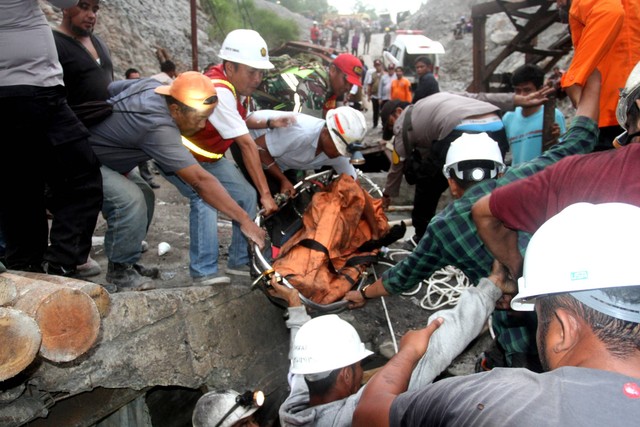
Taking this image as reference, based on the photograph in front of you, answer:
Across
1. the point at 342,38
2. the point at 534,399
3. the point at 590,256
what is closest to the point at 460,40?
the point at 342,38

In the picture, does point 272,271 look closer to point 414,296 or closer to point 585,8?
point 414,296

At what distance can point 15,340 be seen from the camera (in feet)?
5.43

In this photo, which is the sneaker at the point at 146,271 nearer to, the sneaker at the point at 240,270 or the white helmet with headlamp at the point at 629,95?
the sneaker at the point at 240,270

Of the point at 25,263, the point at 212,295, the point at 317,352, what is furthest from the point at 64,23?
the point at 317,352

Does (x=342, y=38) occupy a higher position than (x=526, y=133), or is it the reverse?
(x=526, y=133)

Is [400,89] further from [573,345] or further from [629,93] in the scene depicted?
[573,345]

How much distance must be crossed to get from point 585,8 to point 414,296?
2.42 meters

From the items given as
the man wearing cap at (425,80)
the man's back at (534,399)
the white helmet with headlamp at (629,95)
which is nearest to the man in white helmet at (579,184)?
the white helmet with headlamp at (629,95)

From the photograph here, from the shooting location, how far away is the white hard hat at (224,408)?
2570mm

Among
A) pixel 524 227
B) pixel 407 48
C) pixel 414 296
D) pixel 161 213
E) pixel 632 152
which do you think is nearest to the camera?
pixel 632 152

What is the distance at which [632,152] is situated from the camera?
5.59 ft

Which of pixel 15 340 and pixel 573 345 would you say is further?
pixel 15 340

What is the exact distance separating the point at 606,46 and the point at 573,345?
2108 millimetres

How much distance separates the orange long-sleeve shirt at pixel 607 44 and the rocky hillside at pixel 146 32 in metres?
9.49
